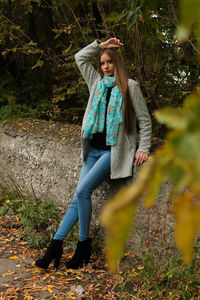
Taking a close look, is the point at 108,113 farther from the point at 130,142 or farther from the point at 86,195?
the point at 86,195

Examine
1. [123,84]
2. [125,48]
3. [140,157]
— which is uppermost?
[125,48]

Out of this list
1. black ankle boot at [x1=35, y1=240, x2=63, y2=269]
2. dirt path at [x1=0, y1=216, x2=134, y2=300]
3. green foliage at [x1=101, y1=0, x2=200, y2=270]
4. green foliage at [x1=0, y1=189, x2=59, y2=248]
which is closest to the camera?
green foliage at [x1=101, y1=0, x2=200, y2=270]

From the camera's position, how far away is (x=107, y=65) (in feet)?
11.3

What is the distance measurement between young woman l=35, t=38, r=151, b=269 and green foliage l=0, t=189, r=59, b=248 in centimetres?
53

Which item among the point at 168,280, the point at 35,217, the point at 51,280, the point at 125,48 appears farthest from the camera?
the point at 125,48

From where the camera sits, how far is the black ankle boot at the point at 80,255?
10.8ft

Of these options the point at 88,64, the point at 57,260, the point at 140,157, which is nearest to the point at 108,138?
the point at 140,157

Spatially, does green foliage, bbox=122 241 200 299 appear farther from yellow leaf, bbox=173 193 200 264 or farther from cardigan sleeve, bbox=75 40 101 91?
yellow leaf, bbox=173 193 200 264

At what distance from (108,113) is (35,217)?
1.47 meters

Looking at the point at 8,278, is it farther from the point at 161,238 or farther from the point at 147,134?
the point at 147,134

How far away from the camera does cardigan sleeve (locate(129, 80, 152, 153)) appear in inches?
132

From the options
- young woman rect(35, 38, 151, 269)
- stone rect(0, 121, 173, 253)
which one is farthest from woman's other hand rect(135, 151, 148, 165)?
stone rect(0, 121, 173, 253)

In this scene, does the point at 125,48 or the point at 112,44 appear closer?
the point at 112,44

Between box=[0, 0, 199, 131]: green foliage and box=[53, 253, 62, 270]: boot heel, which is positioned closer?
box=[53, 253, 62, 270]: boot heel
